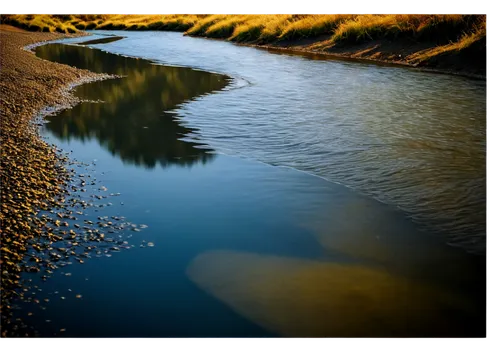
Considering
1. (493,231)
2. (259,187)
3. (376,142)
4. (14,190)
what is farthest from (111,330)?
(376,142)

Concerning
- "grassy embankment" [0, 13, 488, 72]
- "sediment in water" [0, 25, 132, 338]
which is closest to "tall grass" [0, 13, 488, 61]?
"grassy embankment" [0, 13, 488, 72]

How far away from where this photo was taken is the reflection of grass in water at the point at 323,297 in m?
3.05

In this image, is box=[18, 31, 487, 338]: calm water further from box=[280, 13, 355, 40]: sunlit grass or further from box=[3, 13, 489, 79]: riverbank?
box=[280, 13, 355, 40]: sunlit grass

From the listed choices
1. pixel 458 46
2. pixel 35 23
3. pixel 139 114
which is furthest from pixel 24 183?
pixel 35 23

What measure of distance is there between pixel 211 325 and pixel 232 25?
79.3ft

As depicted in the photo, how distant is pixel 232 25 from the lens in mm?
25781

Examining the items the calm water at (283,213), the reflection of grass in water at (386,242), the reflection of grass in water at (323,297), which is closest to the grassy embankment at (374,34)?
the calm water at (283,213)

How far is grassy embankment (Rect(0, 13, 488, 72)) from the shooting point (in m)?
13.6

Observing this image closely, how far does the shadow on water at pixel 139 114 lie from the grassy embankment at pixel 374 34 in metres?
2.57

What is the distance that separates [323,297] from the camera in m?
3.37

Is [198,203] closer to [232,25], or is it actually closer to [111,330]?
[111,330]

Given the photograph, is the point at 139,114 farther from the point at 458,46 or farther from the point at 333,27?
the point at 333,27

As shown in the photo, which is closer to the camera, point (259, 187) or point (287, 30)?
point (259, 187)

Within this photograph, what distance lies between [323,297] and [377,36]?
15.1 meters
